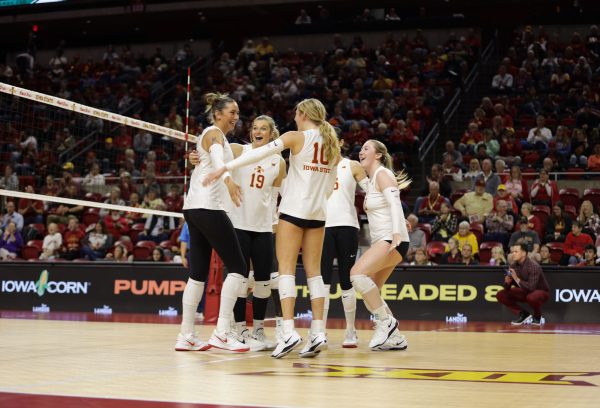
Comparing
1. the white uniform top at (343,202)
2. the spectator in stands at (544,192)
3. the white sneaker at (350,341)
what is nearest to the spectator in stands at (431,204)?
the spectator in stands at (544,192)

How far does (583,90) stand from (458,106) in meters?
2.96

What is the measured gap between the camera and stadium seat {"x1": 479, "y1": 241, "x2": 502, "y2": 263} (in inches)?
559

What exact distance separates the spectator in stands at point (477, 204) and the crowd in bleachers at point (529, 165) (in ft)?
0.06

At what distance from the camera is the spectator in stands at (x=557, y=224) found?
47.6 ft

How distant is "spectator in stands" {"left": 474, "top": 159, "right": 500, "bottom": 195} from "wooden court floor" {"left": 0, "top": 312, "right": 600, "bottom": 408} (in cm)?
685

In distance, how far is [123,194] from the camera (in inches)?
687

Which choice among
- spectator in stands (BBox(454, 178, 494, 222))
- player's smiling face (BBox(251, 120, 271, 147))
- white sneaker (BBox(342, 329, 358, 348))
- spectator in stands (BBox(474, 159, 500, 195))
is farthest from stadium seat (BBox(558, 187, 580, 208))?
player's smiling face (BBox(251, 120, 271, 147))

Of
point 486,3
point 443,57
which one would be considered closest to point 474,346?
point 443,57

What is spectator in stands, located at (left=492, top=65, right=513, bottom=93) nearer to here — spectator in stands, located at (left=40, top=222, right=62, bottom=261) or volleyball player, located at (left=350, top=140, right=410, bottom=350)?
spectator in stands, located at (left=40, top=222, right=62, bottom=261)

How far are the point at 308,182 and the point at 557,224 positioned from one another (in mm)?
8837

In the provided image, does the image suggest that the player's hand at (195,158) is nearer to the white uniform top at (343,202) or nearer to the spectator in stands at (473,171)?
the white uniform top at (343,202)

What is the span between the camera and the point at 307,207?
22.4ft

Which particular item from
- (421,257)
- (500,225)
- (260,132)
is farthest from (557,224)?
(260,132)

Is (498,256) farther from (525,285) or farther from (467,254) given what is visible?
(525,285)
